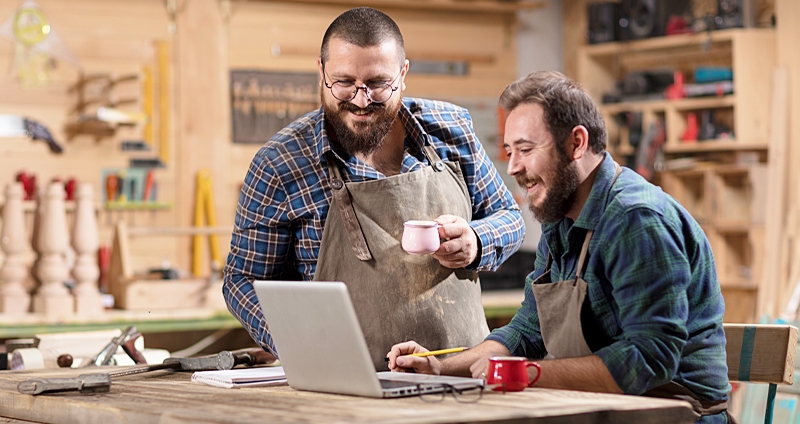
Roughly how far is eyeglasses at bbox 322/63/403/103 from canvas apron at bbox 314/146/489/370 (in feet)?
0.74

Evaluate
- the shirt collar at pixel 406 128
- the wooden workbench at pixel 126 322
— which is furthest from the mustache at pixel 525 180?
the wooden workbench at pixel 126 322

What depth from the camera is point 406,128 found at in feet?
9.17

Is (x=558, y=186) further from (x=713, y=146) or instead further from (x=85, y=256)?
(x=713, y=146)

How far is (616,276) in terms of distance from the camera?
1.99 metres

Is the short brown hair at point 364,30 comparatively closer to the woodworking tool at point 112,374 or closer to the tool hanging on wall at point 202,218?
the woodworking tool at point 112,374

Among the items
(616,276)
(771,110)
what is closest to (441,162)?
(616,276)

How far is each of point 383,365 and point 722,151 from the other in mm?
4203

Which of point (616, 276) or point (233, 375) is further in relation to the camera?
point (233, 375)

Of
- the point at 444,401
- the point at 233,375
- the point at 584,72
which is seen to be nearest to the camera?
the point at 444,401

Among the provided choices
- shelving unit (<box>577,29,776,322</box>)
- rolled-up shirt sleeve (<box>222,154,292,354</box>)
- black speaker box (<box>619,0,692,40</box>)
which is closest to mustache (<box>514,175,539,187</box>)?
rolled-up shirt sleeve (<box>222,154,292,354</box>)

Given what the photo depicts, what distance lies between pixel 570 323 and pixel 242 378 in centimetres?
69

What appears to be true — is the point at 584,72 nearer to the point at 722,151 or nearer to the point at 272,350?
the point at 722,151

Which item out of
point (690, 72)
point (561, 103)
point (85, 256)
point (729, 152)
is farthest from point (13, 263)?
point (690, 72)

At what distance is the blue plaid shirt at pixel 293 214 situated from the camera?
8.81 feet
